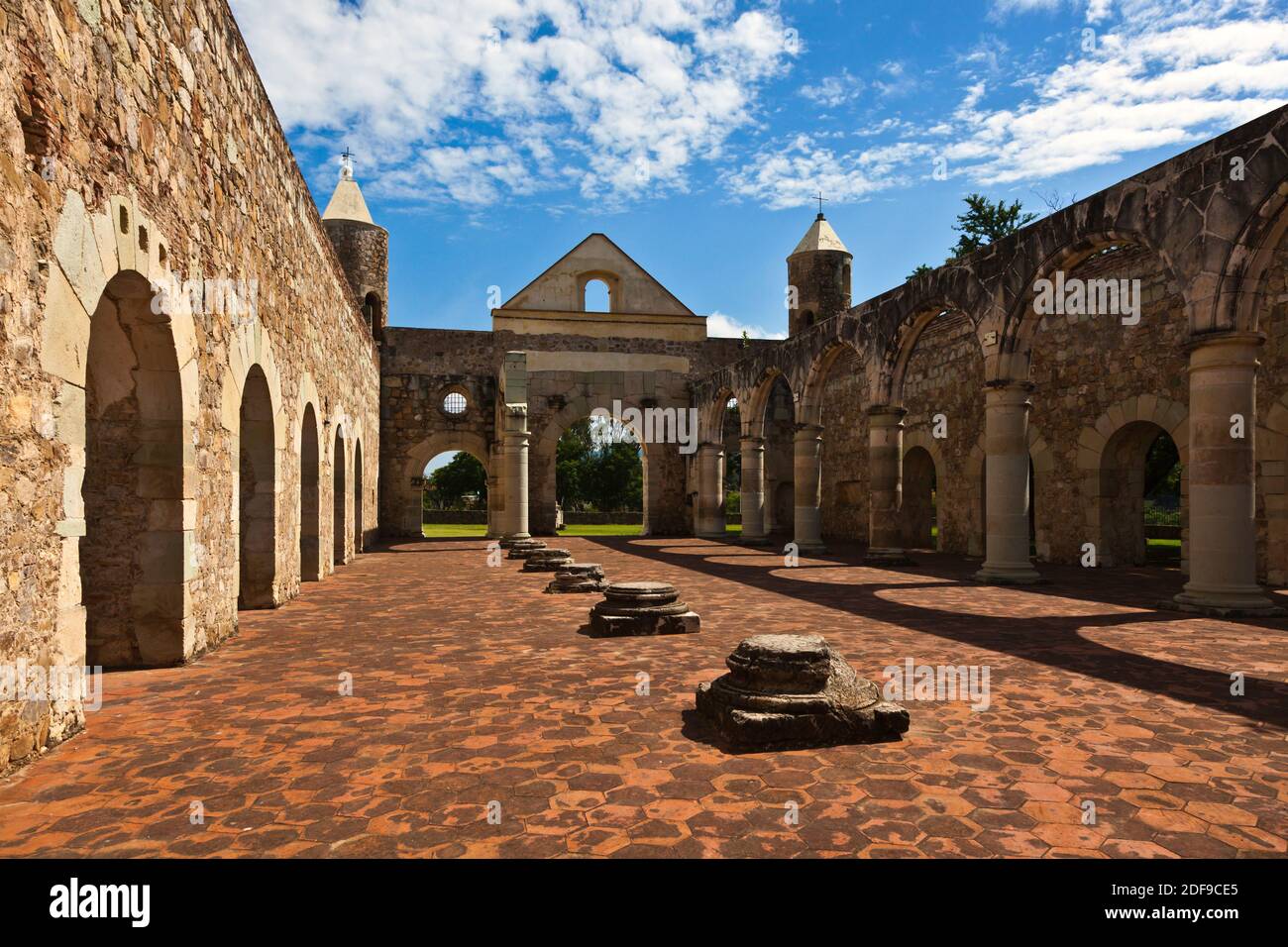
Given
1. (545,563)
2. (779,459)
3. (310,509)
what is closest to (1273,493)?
(545,563)

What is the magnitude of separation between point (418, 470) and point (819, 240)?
15.8m

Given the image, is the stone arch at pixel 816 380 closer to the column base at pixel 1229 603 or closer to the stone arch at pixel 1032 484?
the stone arch at pixel 1032 484

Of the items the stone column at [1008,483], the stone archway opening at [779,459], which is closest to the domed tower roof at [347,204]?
the stone archway opening at [779,459]

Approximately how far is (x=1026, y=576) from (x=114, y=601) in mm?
9781

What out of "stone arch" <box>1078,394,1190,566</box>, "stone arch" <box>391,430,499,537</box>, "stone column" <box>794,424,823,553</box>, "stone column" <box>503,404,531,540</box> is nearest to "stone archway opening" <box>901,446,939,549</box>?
"stone column" <box>794,424,823,553</box>

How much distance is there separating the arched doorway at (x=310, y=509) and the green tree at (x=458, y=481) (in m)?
27.5

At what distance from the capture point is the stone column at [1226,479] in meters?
7.46

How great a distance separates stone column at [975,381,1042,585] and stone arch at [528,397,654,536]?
522 inches

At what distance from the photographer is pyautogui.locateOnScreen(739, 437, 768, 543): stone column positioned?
18562 millimetres

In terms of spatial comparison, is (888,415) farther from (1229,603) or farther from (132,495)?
(132,495)

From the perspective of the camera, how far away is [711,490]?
21.5m

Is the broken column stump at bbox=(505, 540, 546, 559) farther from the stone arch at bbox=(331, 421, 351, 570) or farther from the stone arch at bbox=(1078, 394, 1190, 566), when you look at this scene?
the stone arch at bbox=(1078, 394, 1190, 566)

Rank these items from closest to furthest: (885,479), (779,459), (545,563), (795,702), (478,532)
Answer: (795,702) → (545,563) → (885,479) → (779,459) → (478,532)

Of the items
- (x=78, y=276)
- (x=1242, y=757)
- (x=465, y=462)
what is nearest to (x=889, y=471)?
(x=1242, y=757)
